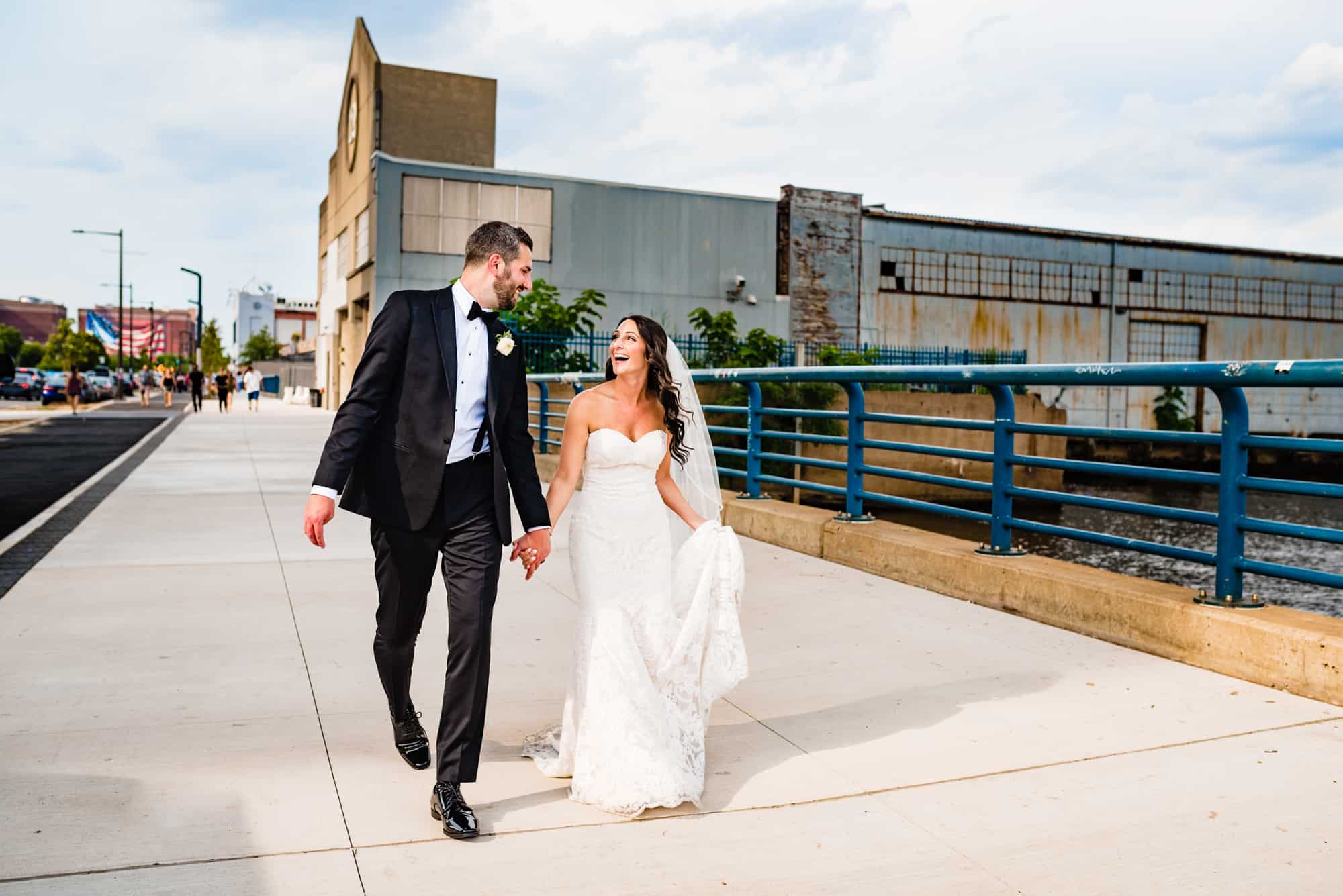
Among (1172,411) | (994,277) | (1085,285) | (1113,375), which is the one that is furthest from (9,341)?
(1113,375)

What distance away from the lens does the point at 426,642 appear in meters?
6.23

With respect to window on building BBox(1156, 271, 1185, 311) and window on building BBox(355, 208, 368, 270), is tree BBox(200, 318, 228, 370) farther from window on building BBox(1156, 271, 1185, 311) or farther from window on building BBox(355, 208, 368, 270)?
window on building BBox(1156, 271, 1185, 311)

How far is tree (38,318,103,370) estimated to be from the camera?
114 metres

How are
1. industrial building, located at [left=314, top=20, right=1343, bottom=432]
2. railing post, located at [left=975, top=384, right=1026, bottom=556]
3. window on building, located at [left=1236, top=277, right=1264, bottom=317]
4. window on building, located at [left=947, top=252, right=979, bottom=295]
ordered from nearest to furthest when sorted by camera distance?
railing post, located at [left=975, top=384, right=1026, bottom=556], industrial building, located at [left=314, top=20, right=1343, bottom=432], window on building, located at [left=947, top=252, right=979, bottom=295], window on building, located at [left=1236, top=277, right=1264, bottom=317]

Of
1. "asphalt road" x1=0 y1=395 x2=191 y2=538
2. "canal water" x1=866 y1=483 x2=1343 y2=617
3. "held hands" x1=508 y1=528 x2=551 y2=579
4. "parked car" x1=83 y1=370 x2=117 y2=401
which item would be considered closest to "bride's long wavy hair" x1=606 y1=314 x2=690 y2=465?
"held hands" x1=508 y1=528 x2=551 y2=579

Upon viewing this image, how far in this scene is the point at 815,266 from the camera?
3897cm

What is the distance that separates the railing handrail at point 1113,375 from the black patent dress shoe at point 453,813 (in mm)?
3642

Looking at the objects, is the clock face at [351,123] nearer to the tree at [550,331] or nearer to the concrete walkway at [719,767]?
the tree at [550,331]

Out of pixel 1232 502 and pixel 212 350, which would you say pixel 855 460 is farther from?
pixel 212 350

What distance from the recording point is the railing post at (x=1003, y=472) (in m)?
7.11

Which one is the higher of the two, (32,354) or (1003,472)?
(32,354)

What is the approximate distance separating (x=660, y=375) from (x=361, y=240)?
37.4 metres

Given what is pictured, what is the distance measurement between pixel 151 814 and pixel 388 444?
1.38 m

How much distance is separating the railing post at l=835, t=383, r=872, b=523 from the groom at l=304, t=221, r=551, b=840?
5156 millimetres
